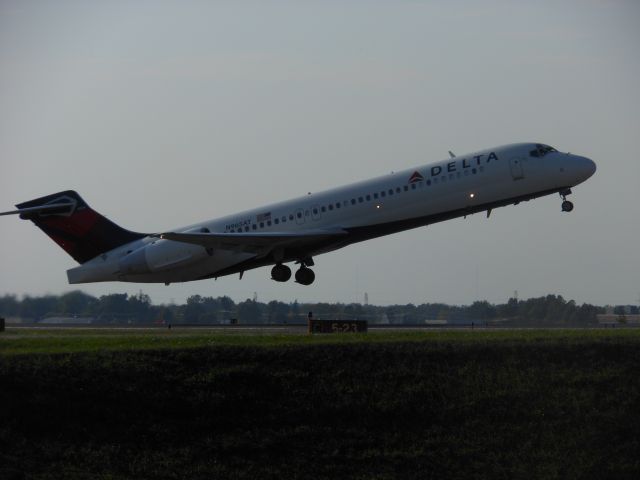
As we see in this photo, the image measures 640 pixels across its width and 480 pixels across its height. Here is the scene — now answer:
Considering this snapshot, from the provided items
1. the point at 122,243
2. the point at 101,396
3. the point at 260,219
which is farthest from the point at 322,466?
the point at 122,243

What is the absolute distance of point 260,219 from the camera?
4969 centimetres

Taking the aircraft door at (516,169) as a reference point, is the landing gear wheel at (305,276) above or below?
below

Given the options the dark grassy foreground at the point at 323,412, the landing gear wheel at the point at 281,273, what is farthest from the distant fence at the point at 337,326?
the dark grassy foreground at the point at 323,412

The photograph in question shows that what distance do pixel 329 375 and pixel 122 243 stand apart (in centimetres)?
2712

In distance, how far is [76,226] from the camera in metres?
53.5

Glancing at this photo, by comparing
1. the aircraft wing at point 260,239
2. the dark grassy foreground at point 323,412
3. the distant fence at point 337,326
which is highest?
the aircraft wing at point 260,239

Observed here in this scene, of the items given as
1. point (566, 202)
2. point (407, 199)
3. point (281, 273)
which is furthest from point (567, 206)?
point (281, 273)

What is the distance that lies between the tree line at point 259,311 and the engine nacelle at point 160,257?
9897mm

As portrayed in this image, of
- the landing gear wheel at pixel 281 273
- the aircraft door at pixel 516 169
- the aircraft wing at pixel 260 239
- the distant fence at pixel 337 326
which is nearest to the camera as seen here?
the distant fence at pixel 337 326

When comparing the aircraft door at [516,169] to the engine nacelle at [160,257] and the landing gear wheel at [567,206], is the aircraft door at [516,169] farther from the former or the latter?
the engine nacelle at [160,257]

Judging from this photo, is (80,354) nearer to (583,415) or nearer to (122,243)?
(583,415)

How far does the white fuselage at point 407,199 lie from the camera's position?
147 ft

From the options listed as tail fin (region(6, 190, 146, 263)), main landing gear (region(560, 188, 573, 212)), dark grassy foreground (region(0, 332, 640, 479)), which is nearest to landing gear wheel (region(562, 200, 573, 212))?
main landing gear (region(560, 188, 573, 212))

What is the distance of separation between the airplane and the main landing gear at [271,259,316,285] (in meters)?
0.05
